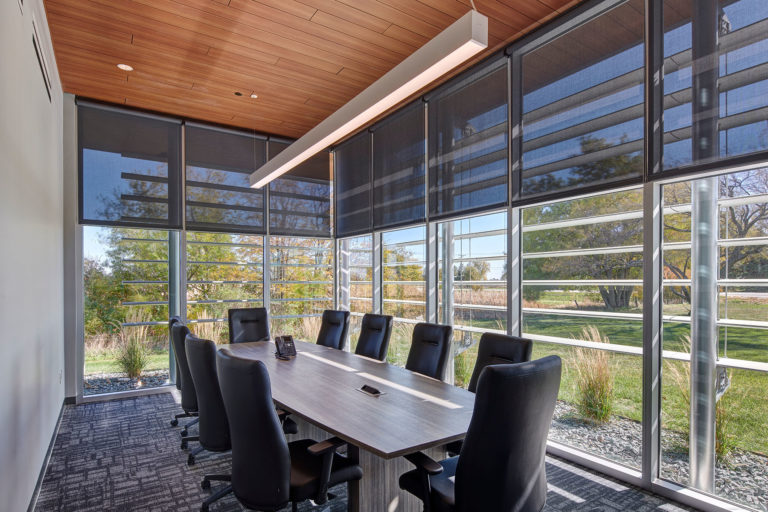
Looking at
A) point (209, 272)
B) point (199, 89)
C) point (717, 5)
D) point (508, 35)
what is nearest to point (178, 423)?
point (209, 272)

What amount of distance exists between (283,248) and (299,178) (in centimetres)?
117

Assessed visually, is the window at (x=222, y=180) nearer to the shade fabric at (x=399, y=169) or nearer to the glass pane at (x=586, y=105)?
the shade fabric at (x=399, y=169)

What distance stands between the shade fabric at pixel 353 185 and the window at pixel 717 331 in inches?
158

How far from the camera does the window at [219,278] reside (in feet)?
20.4

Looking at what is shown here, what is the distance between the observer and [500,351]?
284cm

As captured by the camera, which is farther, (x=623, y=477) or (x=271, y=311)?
(x=271, y=311)

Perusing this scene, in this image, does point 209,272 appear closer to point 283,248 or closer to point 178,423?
point 283,248

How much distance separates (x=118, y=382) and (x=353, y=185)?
13.9 feet

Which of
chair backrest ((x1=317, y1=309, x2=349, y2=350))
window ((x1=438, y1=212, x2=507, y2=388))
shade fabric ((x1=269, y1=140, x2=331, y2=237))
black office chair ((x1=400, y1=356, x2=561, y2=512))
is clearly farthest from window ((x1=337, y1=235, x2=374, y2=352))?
black office chair ((x1=400, y1=356, x2=561, y2=512))

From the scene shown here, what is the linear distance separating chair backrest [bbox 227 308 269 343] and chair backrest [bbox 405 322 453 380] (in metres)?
2.52

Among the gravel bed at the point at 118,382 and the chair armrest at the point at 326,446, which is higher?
the chair armrest at the point at 326,446

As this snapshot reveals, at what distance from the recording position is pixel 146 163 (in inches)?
232

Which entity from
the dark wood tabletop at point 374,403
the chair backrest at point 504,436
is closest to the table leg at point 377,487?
the dark wood tabletop at point 374,403

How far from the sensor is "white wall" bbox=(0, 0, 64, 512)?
2258 millimetres
